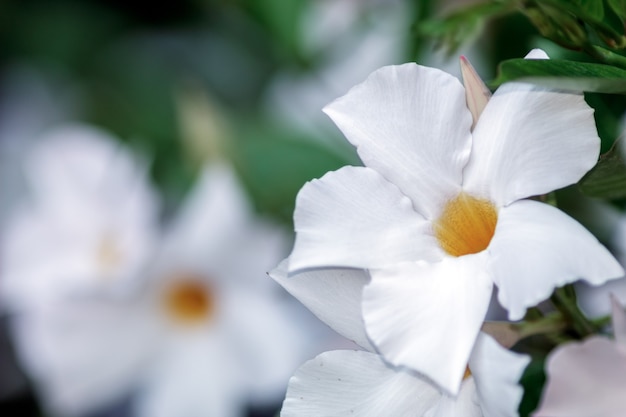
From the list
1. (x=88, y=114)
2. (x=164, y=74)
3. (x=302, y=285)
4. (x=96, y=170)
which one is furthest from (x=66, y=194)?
(x=302, y=285)

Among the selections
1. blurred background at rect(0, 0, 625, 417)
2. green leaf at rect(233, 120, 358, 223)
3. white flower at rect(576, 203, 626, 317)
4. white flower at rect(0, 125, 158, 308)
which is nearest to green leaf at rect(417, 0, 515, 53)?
blurred background at rect(0, 0, 625, 417)

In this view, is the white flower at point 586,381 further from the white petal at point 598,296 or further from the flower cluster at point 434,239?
the white petal at point 598,296

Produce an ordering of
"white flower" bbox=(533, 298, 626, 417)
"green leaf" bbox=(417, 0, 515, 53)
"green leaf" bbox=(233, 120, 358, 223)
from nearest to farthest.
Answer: "white flower" bbox=(533, 298, 626, 417)
"green leaf" bbox=(417, 0, 515, 53)
"green leaf" bbox=(233, 120, 358, 223)

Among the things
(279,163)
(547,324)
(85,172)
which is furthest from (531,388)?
(85,172)

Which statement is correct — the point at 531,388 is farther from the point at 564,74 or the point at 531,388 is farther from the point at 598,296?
the point at 598,296

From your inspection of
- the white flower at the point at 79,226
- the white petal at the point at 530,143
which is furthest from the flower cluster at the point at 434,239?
the white flower at the point at 79,226

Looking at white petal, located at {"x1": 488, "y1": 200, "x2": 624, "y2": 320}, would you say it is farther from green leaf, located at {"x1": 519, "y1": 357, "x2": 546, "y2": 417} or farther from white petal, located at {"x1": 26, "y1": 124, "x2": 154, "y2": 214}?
white petal, located at {"x1": 26, "y1": 124, "x2": 154, "y2": 214}
